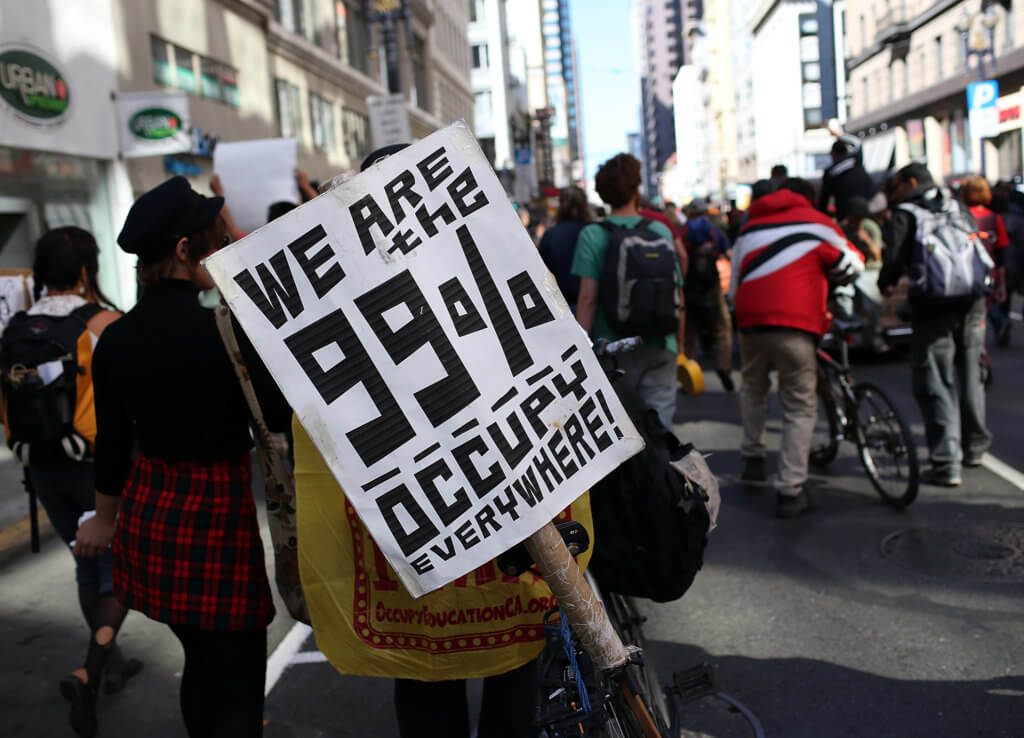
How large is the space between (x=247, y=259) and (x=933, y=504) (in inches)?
208

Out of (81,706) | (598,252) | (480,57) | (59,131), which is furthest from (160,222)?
(480,57)

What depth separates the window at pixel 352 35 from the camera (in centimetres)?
3000

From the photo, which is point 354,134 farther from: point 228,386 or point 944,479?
point 228,386

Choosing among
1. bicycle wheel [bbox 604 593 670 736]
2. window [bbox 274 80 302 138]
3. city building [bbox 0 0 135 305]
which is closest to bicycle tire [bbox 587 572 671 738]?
bicycle wheel [bbox 604 593 670 736]

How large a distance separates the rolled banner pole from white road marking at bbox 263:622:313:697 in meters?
2.34

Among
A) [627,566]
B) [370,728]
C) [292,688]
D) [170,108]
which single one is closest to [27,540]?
[292,688]

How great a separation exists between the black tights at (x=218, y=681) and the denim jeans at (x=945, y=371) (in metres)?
5.01

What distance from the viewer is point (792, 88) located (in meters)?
75.7

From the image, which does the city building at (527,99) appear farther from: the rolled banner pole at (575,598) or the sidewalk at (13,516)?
the rolled banner pole at (575,598)

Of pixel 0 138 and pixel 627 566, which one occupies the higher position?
pixel 0 138

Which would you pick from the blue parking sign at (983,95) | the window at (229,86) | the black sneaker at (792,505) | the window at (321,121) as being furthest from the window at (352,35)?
the black sneaker at (792,505)

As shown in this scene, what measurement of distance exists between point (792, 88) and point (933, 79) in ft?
95.4

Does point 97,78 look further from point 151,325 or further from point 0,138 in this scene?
point 151,325

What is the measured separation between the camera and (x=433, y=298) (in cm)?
201
